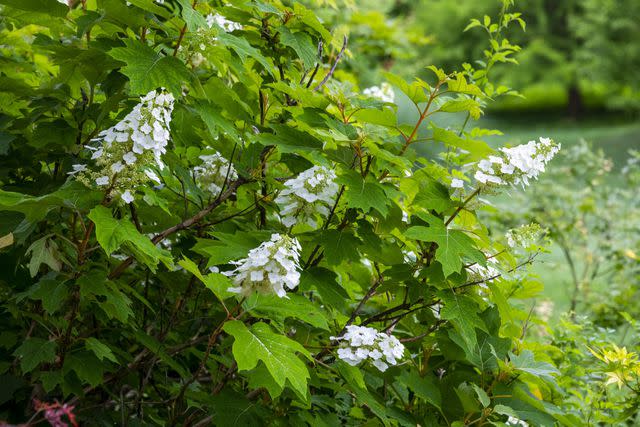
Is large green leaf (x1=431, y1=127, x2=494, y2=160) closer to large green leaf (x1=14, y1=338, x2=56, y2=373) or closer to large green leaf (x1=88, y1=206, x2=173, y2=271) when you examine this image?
large green leaf (x1=88, y1=206, x2=173, y2=271)

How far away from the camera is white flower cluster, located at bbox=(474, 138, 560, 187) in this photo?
2211 millimetres

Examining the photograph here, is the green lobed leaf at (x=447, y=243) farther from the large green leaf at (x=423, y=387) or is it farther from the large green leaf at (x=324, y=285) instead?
the large green leaf at (x=423, y=387)

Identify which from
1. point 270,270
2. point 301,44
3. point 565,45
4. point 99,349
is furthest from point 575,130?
point 270,270

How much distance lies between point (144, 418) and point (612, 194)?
5232 millimetres

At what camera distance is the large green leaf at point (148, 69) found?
1998mm

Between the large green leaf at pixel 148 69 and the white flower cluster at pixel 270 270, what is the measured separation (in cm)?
51

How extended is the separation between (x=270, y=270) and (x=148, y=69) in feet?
2.11

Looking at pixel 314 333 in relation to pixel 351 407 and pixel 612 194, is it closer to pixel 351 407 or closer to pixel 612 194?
pixel 351 407

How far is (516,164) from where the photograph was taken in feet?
7.25

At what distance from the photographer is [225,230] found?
248 centimetres

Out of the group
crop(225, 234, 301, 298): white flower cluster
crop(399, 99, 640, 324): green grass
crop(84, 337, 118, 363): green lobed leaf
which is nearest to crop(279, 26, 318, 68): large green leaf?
crop(225, 234, 301, 298): white flower cluster

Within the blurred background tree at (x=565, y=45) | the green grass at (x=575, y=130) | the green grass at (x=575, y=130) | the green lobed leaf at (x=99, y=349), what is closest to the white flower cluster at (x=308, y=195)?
the green lobed leaf at (x=99, y=349)

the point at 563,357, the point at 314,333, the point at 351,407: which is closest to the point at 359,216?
the point at 314,333

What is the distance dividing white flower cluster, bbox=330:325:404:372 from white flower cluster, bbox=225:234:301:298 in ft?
1.29
